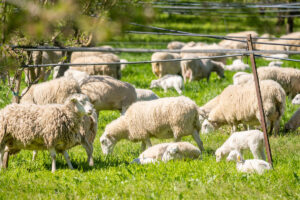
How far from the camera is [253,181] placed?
6191mm

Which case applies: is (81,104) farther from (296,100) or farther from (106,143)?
(296,100)

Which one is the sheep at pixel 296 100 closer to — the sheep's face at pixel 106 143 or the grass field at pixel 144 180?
the grass field at pixel 144 180

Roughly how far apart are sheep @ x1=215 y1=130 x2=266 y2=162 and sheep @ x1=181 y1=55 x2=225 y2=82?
31.7 feet

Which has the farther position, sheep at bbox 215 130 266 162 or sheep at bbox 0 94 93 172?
sheep at bbox 215 130 266 162

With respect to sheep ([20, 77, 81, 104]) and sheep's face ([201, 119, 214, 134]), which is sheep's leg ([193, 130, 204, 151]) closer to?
sheep's face ([201, 119, 214, 134])

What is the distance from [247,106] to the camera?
10.7 meters

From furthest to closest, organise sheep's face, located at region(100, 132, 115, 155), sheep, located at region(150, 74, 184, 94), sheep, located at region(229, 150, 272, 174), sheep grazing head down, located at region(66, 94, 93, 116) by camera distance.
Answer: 1. sheep, located at region(150, 74, 184, 94)
2. sheep's face, located at region(100, 132, 115, 155)
3. sheep grazing head down, located at region(66, 94, 93, 116)
4. sheep, located at region(229, 150, 272, 174)

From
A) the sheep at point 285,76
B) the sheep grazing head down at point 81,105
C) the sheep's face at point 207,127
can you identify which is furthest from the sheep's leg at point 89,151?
the sheep at point 285,76

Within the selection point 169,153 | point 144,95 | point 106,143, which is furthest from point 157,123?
point 144,95

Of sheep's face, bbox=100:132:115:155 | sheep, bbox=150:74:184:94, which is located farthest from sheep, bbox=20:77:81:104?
sheep, bbox=150:74:184:94

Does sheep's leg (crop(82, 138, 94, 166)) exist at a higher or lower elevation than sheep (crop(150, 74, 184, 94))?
higher

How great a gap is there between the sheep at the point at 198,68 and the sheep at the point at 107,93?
5.56 metres

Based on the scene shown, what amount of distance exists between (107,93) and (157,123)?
9.92 ft

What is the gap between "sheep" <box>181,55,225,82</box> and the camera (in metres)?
17.8
